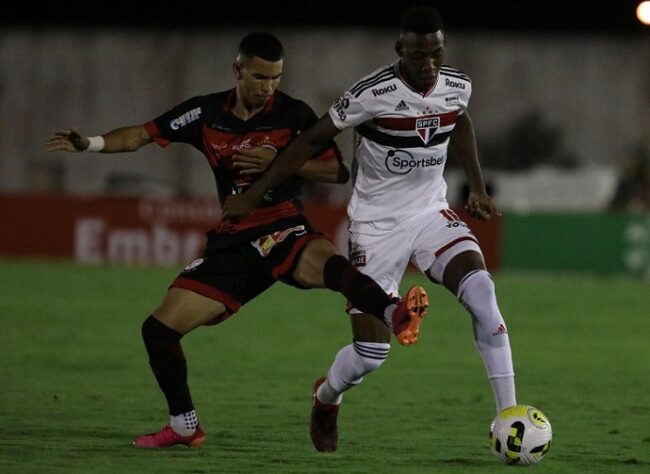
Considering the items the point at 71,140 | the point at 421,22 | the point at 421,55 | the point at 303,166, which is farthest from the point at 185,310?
the point at 421,22

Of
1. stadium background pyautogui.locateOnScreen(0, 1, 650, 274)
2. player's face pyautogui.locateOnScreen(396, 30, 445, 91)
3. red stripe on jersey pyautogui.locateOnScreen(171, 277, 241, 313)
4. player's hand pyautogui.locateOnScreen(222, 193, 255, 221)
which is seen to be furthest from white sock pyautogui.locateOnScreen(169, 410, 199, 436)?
stadium background pyautogui.locateOnScreen(0, 1, 650, 274)

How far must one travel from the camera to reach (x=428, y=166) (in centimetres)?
812

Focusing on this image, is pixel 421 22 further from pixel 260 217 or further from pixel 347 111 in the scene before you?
pixel 260 217

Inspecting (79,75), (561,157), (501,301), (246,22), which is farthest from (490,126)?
(501,301)

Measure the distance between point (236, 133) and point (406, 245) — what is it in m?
1.11

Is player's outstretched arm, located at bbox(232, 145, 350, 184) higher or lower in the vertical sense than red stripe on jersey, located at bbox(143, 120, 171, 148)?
lower

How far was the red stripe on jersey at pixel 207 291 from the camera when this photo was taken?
791 centimetres

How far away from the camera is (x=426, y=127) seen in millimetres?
8031

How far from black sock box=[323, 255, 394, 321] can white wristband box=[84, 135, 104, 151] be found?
1.39m

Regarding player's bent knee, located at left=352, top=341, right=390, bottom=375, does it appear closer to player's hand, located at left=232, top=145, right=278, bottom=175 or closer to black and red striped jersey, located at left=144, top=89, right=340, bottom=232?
black and red striped jersey, located at left=144, top=89, right=340, bottom=232

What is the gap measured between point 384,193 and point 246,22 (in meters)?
34.0

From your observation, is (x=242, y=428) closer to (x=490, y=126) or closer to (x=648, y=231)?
(x=648, y=231)

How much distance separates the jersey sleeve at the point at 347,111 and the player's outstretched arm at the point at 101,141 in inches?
41.5

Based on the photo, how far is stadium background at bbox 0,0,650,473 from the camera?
8836mm
